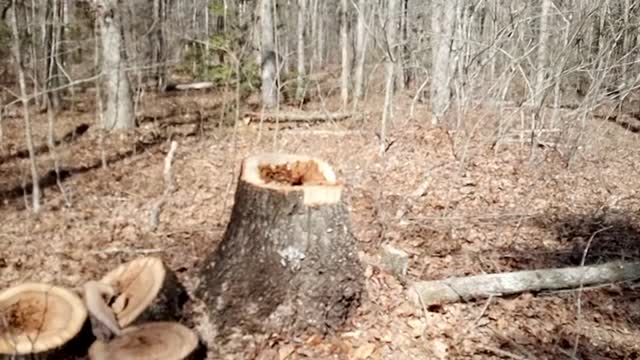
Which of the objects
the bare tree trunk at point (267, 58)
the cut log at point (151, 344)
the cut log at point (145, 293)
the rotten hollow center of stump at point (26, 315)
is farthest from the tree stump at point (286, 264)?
the bare tree trunk at point (267, 58)

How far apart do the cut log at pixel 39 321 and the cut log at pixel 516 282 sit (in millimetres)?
2193

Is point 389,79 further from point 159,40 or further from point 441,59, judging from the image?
point 159,40

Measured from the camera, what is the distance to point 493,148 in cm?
964

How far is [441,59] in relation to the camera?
12.3 m

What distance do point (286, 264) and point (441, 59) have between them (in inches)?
377

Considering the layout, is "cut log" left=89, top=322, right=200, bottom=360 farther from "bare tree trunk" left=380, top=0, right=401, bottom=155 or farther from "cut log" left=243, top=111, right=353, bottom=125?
"cut log" left=243, top=111, right=353, bottom=125

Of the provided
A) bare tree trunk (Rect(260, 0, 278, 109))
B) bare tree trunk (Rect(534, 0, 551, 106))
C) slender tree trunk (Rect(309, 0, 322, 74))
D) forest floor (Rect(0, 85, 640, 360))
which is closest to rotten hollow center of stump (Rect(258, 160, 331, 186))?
forest floor (Rect(0, 85, 640, 360))

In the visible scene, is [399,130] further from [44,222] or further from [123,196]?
[44,222]

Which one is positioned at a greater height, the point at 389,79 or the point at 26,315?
the point at 389,79

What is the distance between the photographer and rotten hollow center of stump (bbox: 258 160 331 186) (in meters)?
3.84

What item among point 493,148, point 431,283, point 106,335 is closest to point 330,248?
point 431,283

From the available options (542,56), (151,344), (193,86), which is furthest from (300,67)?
(151,344)

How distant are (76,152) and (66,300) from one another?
7.08 metres

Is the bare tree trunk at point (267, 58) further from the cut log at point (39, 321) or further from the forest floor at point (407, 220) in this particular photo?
the cut log at point (39, 321)
